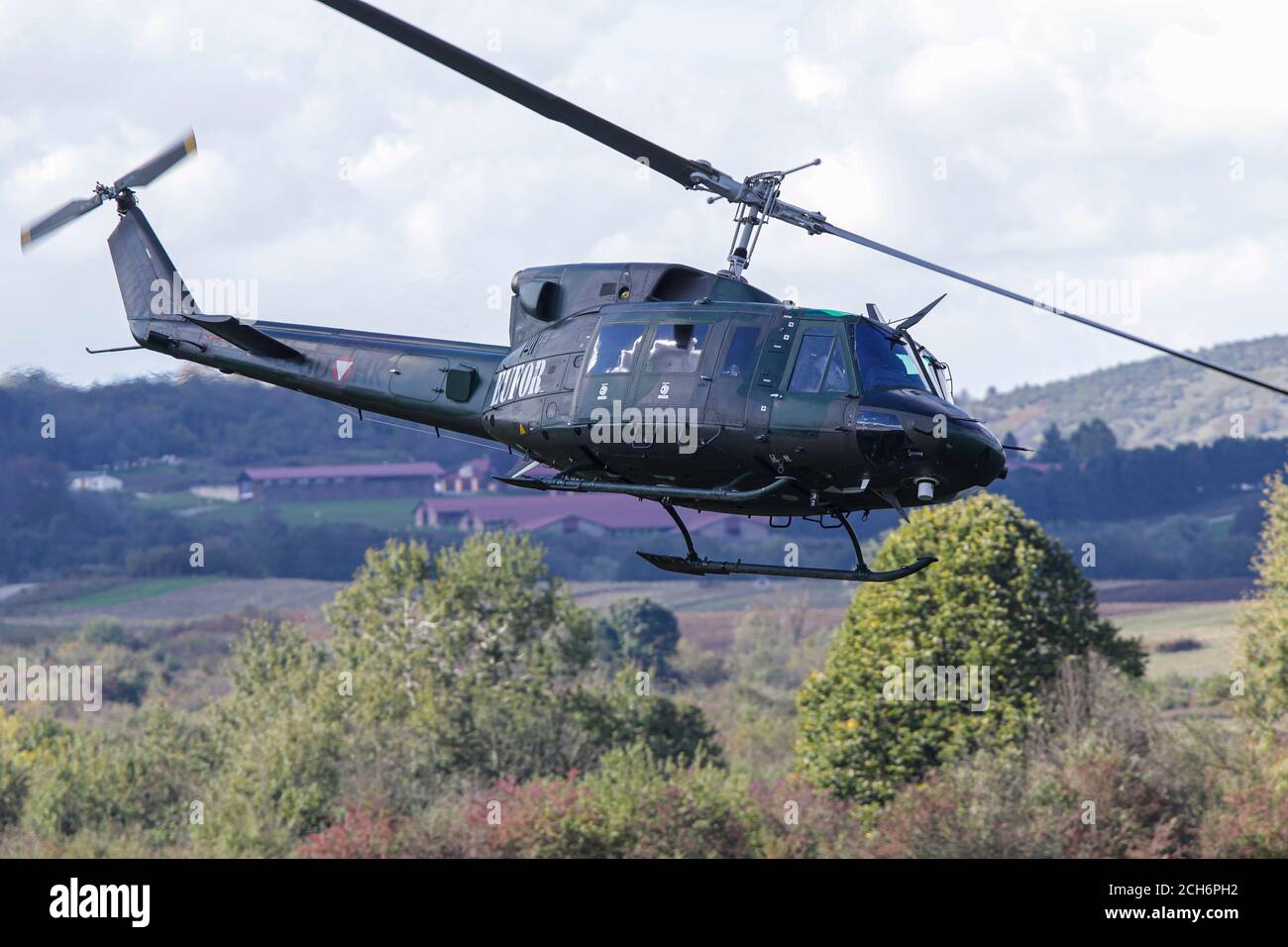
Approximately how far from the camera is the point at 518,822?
168 feet

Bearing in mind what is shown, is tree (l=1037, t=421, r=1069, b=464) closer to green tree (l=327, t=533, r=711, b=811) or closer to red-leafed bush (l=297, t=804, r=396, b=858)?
green tree (l=327, t=533, r=711, b=811)

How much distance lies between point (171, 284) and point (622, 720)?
4303cm

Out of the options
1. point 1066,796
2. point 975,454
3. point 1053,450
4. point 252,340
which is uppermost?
point 1053,450

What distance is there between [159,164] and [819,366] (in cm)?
1351

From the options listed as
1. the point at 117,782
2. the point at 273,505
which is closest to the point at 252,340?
the point at 117,782

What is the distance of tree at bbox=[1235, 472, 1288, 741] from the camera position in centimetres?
6150

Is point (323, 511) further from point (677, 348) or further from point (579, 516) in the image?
point (677, 348)

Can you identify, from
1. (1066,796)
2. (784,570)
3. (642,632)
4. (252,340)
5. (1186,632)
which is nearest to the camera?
(784,570)

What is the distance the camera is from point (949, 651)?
176 feet

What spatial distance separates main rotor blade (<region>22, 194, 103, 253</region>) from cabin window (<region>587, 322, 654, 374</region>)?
1086 cm

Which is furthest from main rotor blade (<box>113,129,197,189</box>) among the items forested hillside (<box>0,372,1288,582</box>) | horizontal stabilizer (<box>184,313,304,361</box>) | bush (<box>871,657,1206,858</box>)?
bush (<box>871,657,1206,858</box>)
